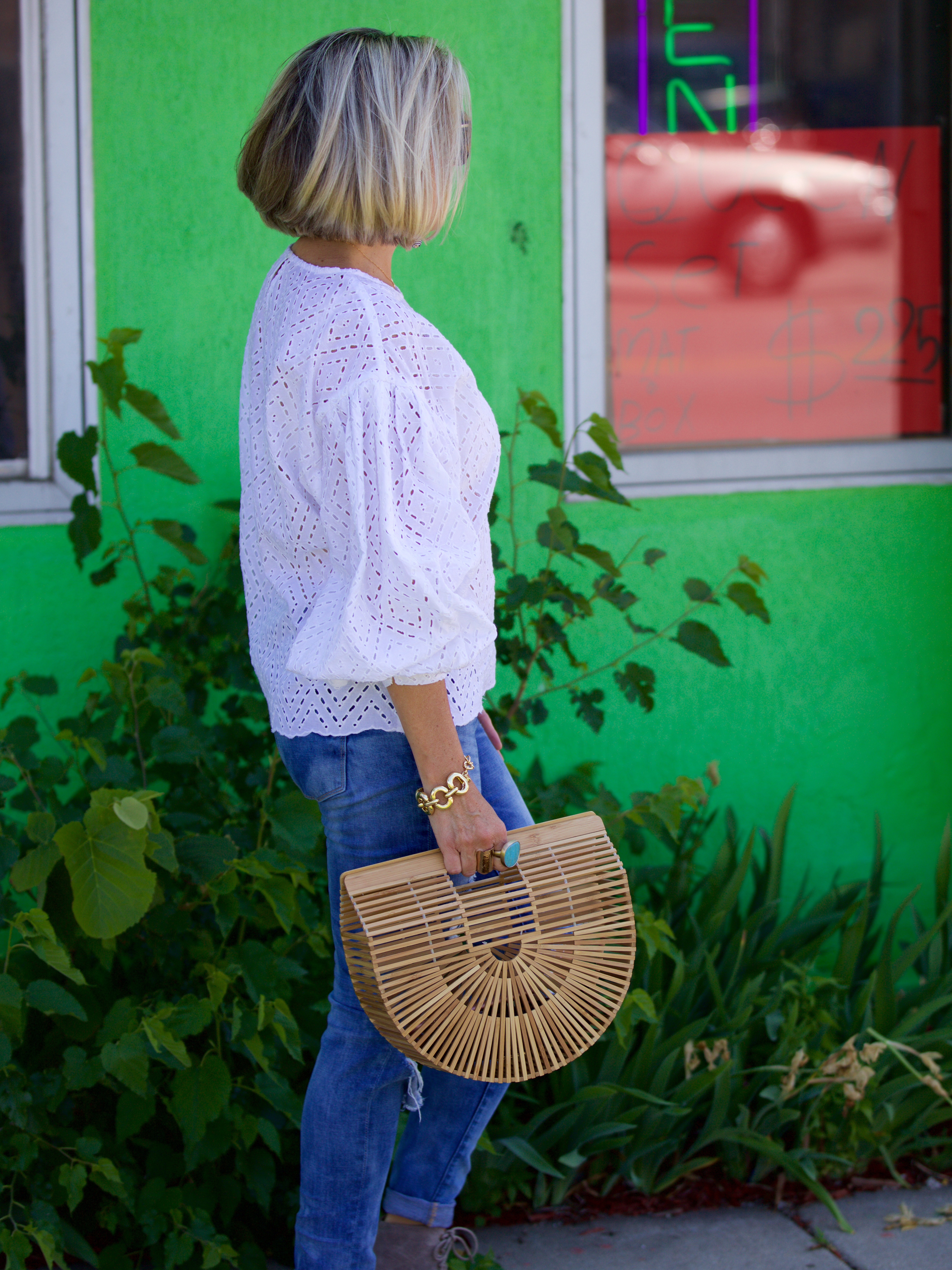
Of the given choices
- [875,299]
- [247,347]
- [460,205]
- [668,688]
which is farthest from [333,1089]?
[875,299]

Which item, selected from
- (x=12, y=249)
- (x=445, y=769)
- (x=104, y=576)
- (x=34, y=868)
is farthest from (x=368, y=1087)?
(x=12, y=249)

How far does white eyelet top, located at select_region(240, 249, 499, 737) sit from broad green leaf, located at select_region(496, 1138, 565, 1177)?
1005 mm

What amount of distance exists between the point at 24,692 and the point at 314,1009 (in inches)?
37.1

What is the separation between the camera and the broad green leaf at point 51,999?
5.88 feet

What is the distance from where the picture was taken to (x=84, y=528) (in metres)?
2.22

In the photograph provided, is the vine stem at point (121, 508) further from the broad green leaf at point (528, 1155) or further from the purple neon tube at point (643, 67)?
the purple neon tube at point (643, 67)

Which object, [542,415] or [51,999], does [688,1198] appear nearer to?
[51,999]

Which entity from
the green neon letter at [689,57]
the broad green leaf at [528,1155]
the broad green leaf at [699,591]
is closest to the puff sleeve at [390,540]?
the broad green leaf at [699,591]

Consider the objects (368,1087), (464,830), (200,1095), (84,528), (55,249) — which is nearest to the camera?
(464,830)

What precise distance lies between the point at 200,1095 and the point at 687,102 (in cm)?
250

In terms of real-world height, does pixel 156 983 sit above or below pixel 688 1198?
above

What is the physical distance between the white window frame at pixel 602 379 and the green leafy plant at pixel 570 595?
13 centimetres

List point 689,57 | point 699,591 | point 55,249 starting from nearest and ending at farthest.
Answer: point 699,591 < point 55,249 < point 689,57

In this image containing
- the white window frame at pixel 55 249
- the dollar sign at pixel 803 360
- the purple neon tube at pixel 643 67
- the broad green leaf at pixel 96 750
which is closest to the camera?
the broad green leaf at pixel 96 750
